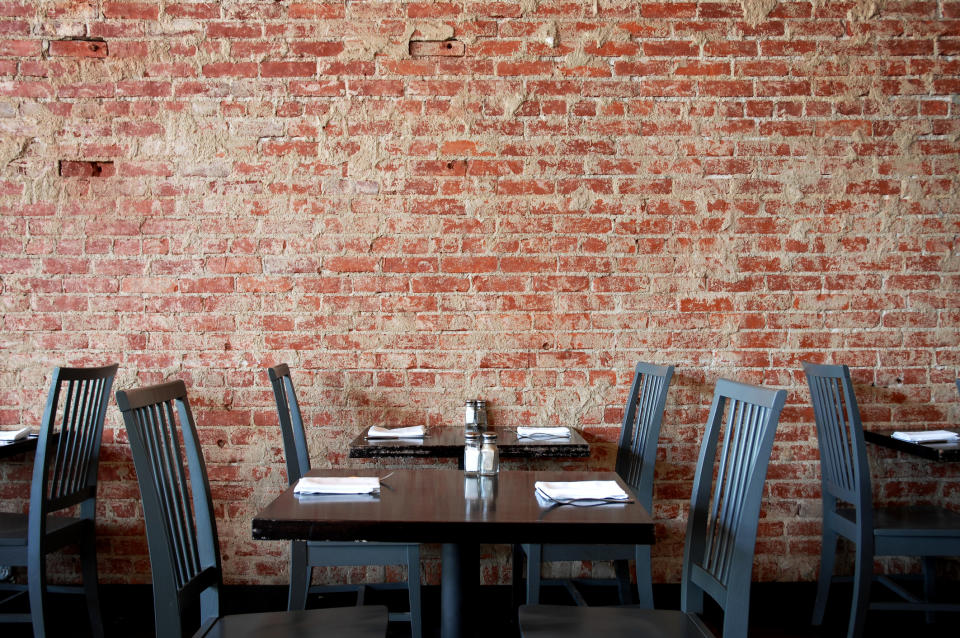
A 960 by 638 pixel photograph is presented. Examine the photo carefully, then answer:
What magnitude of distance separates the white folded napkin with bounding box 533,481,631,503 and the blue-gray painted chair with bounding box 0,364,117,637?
170cm

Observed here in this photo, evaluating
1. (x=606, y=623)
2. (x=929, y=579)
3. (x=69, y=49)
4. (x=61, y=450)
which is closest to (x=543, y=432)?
(x=606, y=623)

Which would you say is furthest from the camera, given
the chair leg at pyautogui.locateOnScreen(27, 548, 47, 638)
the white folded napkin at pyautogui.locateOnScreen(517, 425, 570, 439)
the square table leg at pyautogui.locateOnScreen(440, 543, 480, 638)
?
the white folded napkin at pyautogui.locateOnScreen(517, 425, 570, 439)

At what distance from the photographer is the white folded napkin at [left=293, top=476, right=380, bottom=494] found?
1643mm

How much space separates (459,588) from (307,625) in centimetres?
37

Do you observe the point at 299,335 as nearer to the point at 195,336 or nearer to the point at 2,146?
the point at 195,336

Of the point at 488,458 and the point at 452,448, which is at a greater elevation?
the point at 488,458

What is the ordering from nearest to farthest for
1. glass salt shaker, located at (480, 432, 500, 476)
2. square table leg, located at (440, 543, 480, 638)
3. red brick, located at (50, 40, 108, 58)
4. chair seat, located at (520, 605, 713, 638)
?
chair seat, located at (520, 605, 713, 638), square table leg, located at (440, 543, 480, 638), glass salt shaker, located at (480, 432, 500, 476), red brick, located at (50, 40, 108, 58)

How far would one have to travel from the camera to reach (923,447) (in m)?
2.40

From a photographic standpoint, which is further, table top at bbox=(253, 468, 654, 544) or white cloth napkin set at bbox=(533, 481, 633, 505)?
white cloth napkin set at bbox=(533, 481, 633, 505)

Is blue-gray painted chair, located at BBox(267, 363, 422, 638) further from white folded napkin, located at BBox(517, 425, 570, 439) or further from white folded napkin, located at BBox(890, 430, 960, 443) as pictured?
white folded napkin, located at BBox(890, 430, 960, 443)

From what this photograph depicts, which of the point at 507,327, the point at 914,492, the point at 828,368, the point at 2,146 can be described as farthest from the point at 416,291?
the point at 914,492

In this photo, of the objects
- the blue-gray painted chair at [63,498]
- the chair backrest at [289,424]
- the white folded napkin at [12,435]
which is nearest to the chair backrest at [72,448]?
the blue-gray painted chair at [63,498]

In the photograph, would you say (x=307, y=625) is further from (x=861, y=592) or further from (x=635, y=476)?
(x=861, y=592)

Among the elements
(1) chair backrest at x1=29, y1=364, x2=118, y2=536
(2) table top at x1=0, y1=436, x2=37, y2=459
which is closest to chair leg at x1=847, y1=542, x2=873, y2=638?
(1) chair backrest at x1=29, y1=364, x2=118, y2=536
